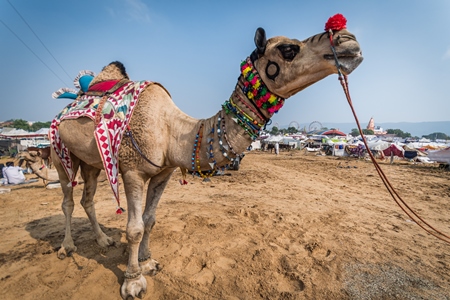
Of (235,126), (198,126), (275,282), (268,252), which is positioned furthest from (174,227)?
(235,126)

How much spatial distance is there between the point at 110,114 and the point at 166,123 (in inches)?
24.6

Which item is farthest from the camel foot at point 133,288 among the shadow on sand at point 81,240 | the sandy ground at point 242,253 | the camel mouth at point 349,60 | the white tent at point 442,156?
the white tent at point 442,156

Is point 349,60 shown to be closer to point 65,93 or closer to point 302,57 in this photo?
point 302,57

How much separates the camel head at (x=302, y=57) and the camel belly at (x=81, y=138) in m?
2.02

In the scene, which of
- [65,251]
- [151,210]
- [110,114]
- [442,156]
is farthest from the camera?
[442,156]

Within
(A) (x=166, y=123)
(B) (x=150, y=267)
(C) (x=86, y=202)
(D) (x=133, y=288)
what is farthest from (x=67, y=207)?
(A) (x=166, y=123)

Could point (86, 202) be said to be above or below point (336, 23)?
below

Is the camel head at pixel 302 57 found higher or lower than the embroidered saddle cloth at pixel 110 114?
higher

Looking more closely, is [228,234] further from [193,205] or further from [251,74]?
[251,74]

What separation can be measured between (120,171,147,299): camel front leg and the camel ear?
6.09 feet

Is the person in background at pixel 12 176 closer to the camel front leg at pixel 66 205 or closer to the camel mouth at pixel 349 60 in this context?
the camel front leg at pixel 66 205

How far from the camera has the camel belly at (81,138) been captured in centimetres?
275

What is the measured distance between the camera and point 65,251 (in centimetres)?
360

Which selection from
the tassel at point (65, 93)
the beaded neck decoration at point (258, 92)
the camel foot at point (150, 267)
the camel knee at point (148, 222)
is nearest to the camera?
the beaded neck decoration at point (258, 92)
